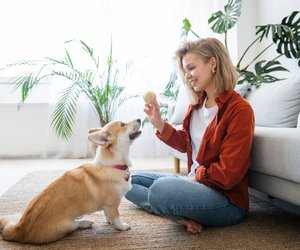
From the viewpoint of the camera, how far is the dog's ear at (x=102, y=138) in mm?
1505

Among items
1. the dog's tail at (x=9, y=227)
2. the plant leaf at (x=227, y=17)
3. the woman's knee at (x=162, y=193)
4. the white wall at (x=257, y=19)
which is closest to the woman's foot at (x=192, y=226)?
the woman's knee at (x=162, y=193)

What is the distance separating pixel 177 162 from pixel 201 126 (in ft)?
4.49

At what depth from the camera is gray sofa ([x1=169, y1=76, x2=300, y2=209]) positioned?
128 cm

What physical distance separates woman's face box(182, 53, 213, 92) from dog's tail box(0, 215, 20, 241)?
1036mm

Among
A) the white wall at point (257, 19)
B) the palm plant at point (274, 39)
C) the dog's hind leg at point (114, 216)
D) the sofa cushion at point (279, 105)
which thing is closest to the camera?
the dog's hind leg at point (114, 216)

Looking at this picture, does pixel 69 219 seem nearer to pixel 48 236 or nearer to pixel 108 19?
pixel 48 236

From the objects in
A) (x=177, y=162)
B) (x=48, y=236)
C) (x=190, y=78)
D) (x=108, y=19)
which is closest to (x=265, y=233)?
(x=190, y=78)

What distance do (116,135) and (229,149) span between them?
0.54m

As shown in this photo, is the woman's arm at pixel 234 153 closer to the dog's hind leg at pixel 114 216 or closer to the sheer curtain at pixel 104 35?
the dog's hind leg at pixel 114 216

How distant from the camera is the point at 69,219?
138cm

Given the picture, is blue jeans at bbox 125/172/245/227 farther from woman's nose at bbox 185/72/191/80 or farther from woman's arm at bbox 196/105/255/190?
woman's nose at bbox 185/72/191/80

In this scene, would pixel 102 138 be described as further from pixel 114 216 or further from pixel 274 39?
pixel 274 39

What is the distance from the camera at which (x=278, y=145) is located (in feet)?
4.42

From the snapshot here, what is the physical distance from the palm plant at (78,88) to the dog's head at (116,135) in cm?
171
